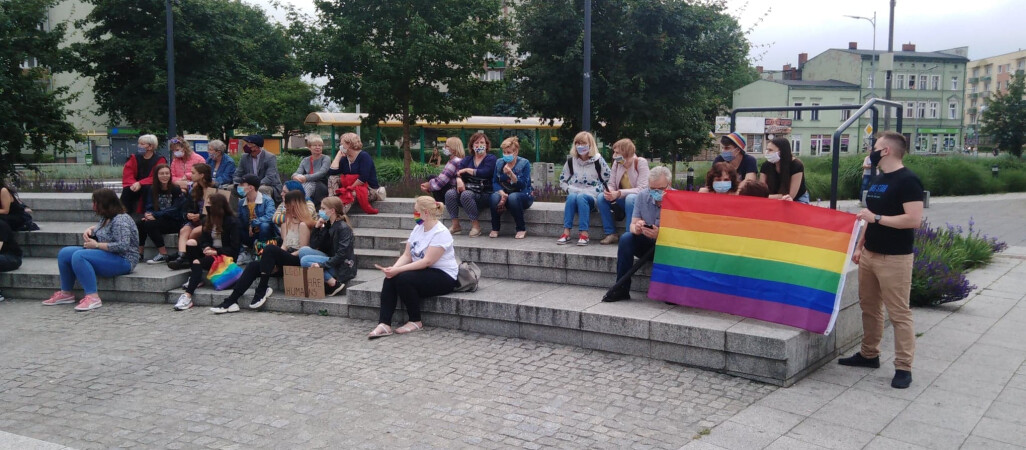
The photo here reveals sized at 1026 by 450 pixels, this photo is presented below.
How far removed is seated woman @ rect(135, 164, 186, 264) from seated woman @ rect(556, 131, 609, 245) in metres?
5.48

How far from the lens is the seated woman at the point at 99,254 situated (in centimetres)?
931

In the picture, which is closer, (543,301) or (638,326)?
(638,326)

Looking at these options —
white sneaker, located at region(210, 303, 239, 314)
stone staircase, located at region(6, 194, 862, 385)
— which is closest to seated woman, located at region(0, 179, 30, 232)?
stone staircase, located at region(6, 194, 862, 385)

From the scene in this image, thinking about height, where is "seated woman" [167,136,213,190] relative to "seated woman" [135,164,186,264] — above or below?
above

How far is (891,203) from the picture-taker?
5812mm

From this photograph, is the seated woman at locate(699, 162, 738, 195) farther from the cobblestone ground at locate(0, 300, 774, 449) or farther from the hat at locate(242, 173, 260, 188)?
the hat at locate(242, 173, 260, 188)

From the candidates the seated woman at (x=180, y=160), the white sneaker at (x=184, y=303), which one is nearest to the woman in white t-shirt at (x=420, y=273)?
the white sneaker at (x=184, y=303)

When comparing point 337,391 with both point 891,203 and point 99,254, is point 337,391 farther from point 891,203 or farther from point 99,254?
point 99,254

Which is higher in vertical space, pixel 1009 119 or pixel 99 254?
pixel 1009 119

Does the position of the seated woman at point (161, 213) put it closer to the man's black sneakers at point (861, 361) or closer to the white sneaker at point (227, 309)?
the white sneaker at point (227, 309)

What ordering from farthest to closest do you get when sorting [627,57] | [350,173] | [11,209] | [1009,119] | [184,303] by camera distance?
1. [1009,119]
2. [627,57]
3. [350,173]
4. [11,209]
5. [184,303]

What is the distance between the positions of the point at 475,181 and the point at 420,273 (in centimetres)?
282

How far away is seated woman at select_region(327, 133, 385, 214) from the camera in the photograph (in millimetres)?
11188

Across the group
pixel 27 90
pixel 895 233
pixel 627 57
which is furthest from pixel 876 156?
pixel 27 90
